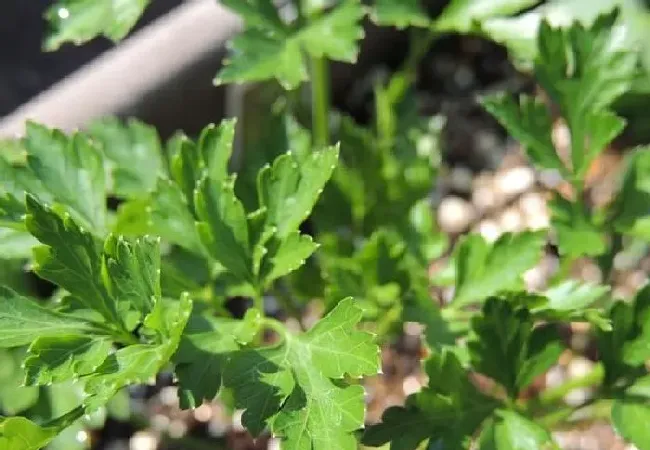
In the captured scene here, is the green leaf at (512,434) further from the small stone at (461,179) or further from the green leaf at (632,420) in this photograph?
the small stone at (461,179)

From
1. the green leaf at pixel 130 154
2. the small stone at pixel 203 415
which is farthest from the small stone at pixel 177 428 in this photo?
the green leaf at pixel 130 154

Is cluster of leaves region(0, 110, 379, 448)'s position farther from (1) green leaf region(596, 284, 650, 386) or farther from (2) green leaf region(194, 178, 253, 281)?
(1) green leaf region(596, 284, 650, 386)

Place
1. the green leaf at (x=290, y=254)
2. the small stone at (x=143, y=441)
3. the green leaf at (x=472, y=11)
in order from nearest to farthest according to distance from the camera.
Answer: the green leaf at (x=290, y=254) → the green leaf at (x=472, y=11) → the small stone at (x=143, y=441)

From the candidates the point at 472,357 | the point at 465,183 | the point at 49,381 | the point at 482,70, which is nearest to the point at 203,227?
the point at 49,381

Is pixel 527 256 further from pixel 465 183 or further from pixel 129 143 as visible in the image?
pixel 465 183

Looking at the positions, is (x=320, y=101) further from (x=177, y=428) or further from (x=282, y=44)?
(x=177, y=428)

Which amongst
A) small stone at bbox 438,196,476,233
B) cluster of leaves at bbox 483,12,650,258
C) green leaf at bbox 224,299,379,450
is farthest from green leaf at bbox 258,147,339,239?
small stone at bbox 438,196,476,233
